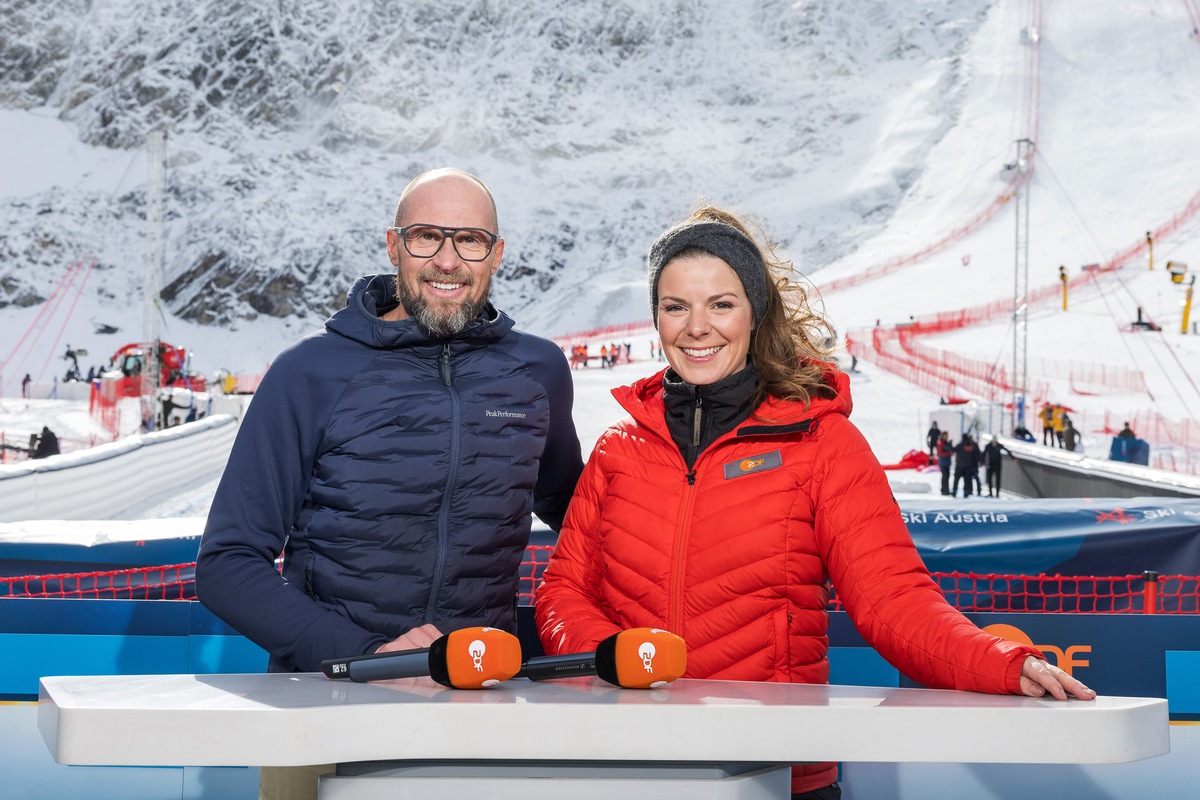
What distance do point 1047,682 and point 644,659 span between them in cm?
47

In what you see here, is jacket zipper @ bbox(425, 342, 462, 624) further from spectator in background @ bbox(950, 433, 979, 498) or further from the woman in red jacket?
→ spectator in background @ bbox(950, 433, 979, 498)

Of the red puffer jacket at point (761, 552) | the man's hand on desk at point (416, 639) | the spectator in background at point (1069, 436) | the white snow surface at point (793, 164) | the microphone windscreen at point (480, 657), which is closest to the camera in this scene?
the microphone windscreen at point (480, 657)

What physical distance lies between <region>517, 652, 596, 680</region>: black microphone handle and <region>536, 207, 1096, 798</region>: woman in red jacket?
0.40 m

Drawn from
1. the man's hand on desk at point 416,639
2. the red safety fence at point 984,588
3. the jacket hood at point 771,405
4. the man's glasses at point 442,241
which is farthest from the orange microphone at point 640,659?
the red safety fence at point 984,588

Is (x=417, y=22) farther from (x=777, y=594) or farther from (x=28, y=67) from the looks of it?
(x=777, y=594)

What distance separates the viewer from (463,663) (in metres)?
1.18

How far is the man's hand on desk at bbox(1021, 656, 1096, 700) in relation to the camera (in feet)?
4.17

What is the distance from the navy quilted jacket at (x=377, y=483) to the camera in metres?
1.80

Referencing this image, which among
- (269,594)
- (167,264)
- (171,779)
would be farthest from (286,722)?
(167,264)

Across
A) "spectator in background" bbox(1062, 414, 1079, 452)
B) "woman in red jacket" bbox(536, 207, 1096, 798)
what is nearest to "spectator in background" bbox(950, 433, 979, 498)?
"spectator in background" bbox(1062, 414, 1079, 452)

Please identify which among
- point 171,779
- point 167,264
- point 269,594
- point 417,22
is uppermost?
point 417,22

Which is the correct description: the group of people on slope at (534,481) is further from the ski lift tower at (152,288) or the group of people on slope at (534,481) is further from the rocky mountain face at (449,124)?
the rocky mountain face at (449,124)

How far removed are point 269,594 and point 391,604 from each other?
203mm

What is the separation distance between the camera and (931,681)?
1529 millimetres
